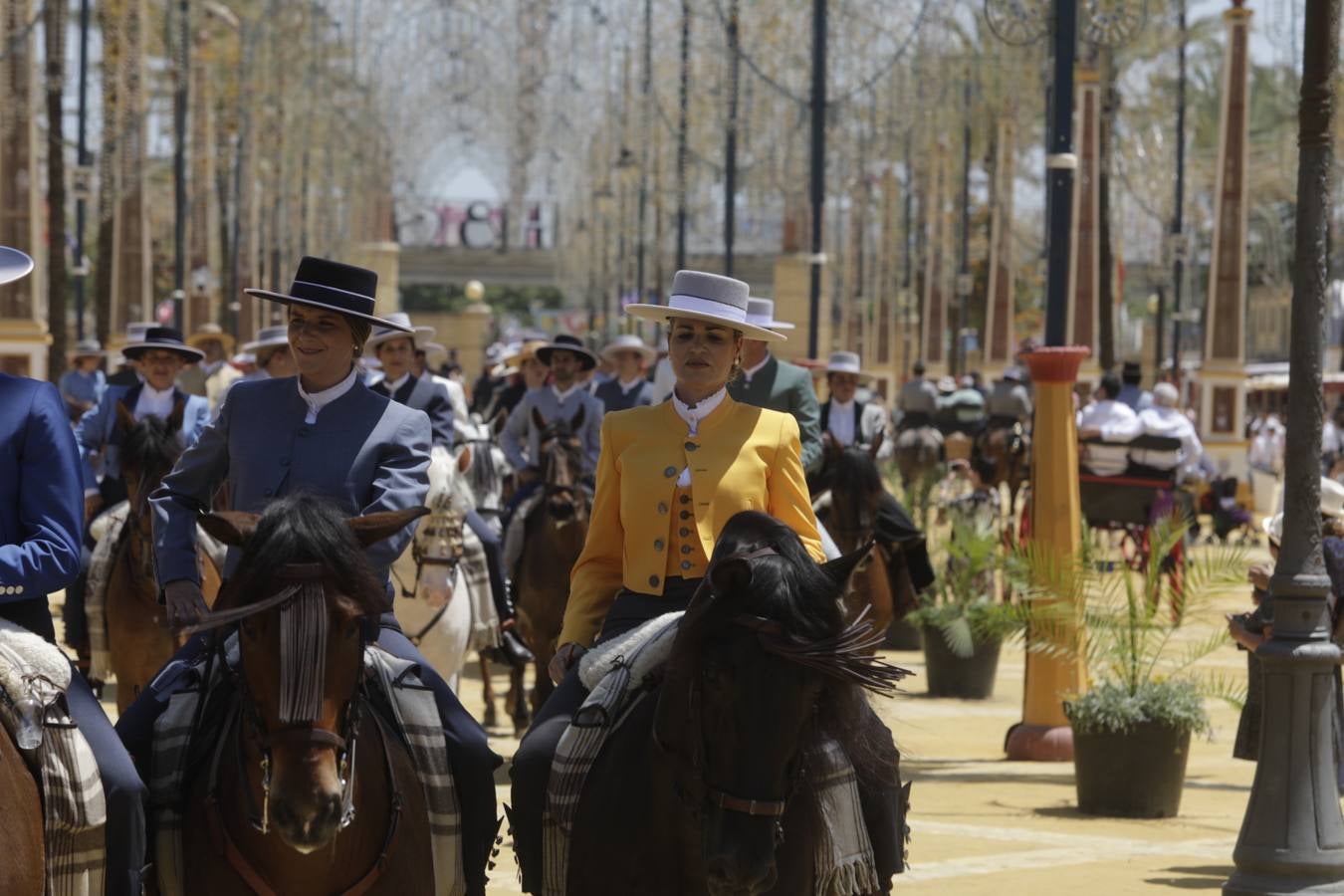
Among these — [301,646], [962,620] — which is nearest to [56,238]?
[962,620]

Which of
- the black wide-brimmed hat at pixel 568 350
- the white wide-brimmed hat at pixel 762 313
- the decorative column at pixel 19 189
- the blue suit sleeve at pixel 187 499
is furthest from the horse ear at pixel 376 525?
the decorative column at pixel 19 189

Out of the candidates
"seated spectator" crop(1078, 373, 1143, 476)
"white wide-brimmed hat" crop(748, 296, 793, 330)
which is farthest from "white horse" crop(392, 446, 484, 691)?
"seated spectator" crop(1078, 373, 1143, 476)

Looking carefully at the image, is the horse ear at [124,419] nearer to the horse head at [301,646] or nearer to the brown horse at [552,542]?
the brown horse at [552,542]

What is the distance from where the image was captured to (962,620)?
17.4 m

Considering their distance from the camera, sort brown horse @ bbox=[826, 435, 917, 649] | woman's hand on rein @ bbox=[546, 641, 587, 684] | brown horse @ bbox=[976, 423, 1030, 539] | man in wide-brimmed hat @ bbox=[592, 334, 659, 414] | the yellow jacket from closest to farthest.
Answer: the yellow jacket, woman's hand on rein @ bbox=[546, 641, 587, 684], brown horse @ bbox=[826, 435, 917, 649], man in wide-brimmed hat @ bbox=[592, 334, 659, 414], brown horse @ bbox=[976, 423, 1030, 539]

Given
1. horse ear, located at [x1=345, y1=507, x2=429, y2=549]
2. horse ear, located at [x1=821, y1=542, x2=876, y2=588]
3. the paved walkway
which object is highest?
horse ear, located at [x1=345, y1=507, x2=429, y2=549]

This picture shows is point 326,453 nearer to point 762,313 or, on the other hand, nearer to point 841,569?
point 841,569

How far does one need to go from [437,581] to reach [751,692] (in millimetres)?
6988

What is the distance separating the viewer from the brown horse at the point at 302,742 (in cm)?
558

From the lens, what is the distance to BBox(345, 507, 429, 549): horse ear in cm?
612

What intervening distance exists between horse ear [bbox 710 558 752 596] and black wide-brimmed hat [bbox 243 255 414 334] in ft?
5.15

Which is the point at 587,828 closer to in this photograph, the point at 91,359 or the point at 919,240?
the point at 91,359

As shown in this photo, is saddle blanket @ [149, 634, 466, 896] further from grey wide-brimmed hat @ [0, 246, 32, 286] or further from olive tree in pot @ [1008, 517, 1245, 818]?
olive tree in pot @ [1008, 517, 1245, 818]

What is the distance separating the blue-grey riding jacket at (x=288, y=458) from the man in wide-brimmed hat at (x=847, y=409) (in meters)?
13.9
